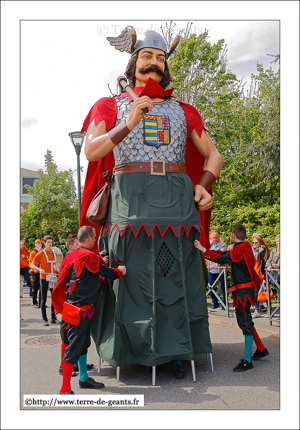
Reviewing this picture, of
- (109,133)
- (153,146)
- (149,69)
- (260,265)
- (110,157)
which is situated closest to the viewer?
(109,133)

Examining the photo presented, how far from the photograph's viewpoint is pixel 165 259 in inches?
167

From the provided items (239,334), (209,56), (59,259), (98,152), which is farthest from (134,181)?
(209,56)

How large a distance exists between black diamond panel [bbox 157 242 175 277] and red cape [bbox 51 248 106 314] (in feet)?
2.03

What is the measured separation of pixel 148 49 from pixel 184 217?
1791mm

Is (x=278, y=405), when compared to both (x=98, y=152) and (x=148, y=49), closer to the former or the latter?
(x=98, y=152)

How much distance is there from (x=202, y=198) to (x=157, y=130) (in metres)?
0.85

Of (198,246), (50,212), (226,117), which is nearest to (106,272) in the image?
(198,246)

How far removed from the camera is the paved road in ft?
11.6

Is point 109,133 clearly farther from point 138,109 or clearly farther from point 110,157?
point 110,157

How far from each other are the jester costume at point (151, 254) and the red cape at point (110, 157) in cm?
2

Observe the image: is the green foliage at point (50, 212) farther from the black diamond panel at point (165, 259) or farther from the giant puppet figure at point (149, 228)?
the black diamond panel at point (165, 259)

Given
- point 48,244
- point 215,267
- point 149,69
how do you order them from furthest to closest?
point 215,267 < point 48,244 < point 149,69

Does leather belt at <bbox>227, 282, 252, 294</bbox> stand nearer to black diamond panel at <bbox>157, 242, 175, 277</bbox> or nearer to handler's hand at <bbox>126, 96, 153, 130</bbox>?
black diamond panel at <bbox>157, 242, 175, 277</bbox>

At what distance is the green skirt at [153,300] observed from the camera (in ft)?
13.2
